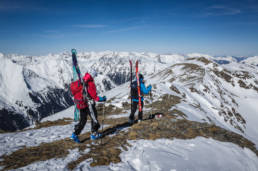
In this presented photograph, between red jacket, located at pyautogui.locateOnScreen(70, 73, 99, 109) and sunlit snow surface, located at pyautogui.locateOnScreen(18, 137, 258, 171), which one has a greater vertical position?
red jacket, located at pyautogui.locateOnScreen(70, 73, 99, 109)

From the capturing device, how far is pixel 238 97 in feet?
193

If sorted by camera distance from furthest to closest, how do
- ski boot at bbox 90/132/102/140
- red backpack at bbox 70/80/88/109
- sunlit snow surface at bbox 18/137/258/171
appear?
1. ski boot at bbox 90/132/102/140
2. red backpack at bbox 70/80/88/109
3. sunlit snow surface at bbox 18/137/258/171

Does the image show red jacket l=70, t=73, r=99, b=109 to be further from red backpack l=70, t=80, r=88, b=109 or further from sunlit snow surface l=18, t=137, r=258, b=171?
sunlit snow surface l=18, t=137, r=258, b=171

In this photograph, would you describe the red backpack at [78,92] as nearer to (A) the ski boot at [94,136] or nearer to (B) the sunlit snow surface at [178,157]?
(A) the ski boot at [94,136]

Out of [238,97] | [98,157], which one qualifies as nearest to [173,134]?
[98,157]

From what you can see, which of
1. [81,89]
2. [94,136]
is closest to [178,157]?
[94,136]

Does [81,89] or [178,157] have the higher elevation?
[81,89]

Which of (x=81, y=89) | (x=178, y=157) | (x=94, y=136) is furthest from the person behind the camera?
(x=94, y=136)

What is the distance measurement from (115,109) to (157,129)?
12989mm

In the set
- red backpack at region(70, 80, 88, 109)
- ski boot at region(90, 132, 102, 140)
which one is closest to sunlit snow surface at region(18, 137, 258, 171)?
ski boot at region(90, 132, 102, 140)

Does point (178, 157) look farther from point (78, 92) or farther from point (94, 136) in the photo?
point (78, 92)

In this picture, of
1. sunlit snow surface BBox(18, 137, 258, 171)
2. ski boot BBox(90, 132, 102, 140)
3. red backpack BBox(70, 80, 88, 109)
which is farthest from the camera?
ski boot BBox(90, 132, 102, 140)

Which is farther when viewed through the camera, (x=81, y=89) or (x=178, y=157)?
(x=81, y=89)

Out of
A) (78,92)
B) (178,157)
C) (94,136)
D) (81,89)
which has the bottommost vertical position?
(178,157)
